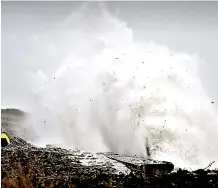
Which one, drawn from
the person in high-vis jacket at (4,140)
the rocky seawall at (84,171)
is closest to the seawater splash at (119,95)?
the rocky seawall at (84,171)

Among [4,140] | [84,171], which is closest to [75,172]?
[84,171]

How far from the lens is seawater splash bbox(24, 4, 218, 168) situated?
3.01 m

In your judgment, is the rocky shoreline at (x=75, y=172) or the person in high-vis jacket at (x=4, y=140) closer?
the rocky shoreline at (x=75, y=172)

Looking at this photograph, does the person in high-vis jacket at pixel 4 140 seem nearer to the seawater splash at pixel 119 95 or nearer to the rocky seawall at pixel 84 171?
the rocky seawall at pixel 84 171

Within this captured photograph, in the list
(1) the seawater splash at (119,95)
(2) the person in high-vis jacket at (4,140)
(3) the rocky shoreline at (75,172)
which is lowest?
(3) the rocky shoreline at (75,172)

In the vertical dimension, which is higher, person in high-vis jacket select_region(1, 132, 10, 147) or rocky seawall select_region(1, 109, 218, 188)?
person in high-vis jacket select_region(1, 132, 10, 147)

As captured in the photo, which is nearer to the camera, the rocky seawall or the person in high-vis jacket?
the rocky seawall

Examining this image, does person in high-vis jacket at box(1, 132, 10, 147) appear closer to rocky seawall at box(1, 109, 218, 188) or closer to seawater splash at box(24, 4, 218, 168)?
rocky seawall at box(1, 109, 218, 188)

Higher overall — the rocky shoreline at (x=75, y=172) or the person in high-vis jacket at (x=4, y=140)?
the person in high-vis jacket at (x=4, y=140)

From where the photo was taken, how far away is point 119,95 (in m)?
3.15

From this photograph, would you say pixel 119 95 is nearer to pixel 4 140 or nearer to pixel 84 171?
pixel 84 171

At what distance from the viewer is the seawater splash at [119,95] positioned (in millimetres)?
3014

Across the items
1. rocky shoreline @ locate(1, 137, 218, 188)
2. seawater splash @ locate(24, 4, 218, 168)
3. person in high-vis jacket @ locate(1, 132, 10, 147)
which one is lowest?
rocky shoreline @ locate(1, 137, 218, 188)

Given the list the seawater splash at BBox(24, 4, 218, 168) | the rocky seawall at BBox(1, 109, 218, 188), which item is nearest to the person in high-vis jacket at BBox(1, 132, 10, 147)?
the rocky seawall at BBox(1, 109, 218, 188)
